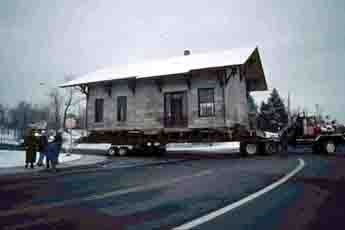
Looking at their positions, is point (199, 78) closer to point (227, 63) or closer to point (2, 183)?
point (227, 63)

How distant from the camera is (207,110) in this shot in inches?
821

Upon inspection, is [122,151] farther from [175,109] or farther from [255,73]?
[255,73]

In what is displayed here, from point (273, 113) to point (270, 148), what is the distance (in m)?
46.0

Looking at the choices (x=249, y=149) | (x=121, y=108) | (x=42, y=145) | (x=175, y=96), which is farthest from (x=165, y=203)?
(x=121, y=108)

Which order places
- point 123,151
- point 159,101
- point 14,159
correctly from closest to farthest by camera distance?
point 14,159 → point 123,151 → point 159,101

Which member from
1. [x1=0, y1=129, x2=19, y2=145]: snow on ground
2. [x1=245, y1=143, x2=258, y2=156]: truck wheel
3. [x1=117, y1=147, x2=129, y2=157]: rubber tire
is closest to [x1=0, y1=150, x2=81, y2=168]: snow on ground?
[x1=117, y1=147, x2=129, y2=157]: rubber tire

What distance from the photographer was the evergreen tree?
201 feet

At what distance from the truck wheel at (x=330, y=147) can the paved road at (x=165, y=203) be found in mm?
11904

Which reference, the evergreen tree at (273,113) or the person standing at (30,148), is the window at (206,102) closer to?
the person standing at (30,148)

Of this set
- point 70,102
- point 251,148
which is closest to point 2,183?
point 251,148

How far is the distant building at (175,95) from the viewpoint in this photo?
20.6 metres

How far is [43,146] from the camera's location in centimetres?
1374

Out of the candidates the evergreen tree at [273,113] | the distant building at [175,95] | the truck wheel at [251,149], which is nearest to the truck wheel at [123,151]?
the distant building at [175,95]

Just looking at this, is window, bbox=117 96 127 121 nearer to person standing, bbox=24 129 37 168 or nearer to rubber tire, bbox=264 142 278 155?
person standing, bbox=24 129 37 168
